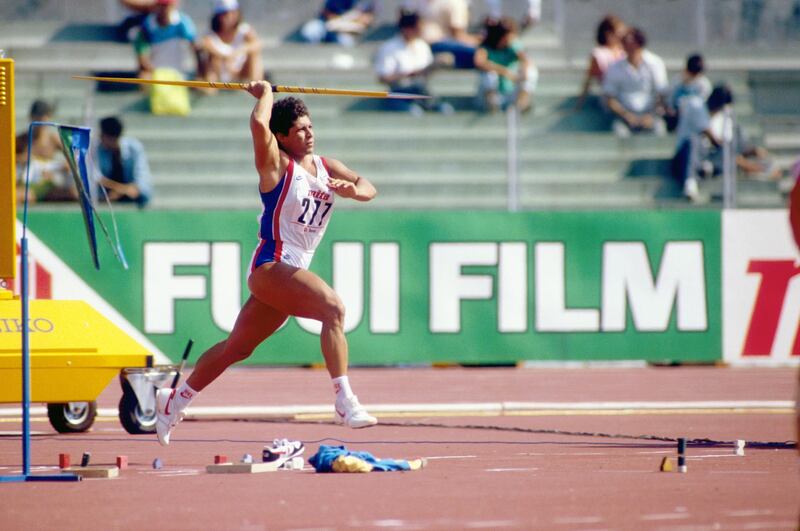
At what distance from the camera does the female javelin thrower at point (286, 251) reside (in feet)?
32.7

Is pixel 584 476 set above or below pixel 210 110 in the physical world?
below

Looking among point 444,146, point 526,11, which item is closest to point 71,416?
point 444,146

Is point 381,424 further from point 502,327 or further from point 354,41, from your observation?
point 354,41

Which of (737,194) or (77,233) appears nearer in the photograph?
(77,233)

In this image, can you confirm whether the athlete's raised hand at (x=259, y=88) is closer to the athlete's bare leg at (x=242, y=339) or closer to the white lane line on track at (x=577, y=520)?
the athlete's bare leg at (x=242, y=339)

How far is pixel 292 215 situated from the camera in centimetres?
1023

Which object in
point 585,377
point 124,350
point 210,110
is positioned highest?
point 210,110

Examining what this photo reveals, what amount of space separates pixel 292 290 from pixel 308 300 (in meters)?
0.13

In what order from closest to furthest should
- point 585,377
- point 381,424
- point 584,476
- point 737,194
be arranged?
point 584,476 → point 381,424 → point 585,377 → point 737,194

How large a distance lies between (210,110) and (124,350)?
34.1ft

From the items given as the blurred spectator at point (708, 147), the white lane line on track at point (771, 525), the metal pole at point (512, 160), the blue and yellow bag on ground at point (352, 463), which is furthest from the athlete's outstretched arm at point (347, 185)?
the blurred spectator at point (708, 147)

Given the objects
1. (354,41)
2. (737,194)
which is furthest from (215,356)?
(354,41)

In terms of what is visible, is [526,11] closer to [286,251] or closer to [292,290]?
[286,251]

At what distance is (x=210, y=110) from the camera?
21.8 meters
